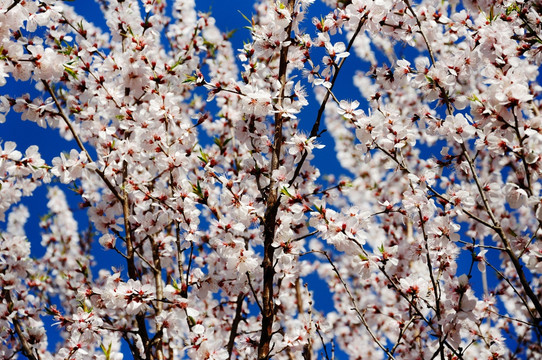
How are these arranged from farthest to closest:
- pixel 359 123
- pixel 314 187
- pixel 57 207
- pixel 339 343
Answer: pixel 57 207 < pixel 339 343 < pixel 314 187 < pixel 359 123

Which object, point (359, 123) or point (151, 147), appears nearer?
point (359, 123)

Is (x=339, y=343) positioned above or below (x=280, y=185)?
above

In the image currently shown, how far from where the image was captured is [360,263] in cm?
299

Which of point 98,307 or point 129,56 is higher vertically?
point 129,56

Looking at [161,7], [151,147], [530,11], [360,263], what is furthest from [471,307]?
[161,7]

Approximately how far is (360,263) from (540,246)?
1206mm

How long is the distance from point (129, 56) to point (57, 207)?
672 cm

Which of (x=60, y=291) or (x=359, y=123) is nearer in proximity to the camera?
(x=359, y=123)

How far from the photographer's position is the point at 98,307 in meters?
3.46

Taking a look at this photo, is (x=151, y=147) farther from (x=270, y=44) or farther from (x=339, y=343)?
(x=339, y=343)

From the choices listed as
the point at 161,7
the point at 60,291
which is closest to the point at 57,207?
the point at 60,291

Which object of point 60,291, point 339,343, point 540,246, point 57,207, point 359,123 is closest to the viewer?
point 540,246

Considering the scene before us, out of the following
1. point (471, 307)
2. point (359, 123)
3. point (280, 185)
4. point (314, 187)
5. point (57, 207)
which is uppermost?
point (57, 207)

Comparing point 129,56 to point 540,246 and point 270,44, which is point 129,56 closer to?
point 270,44
